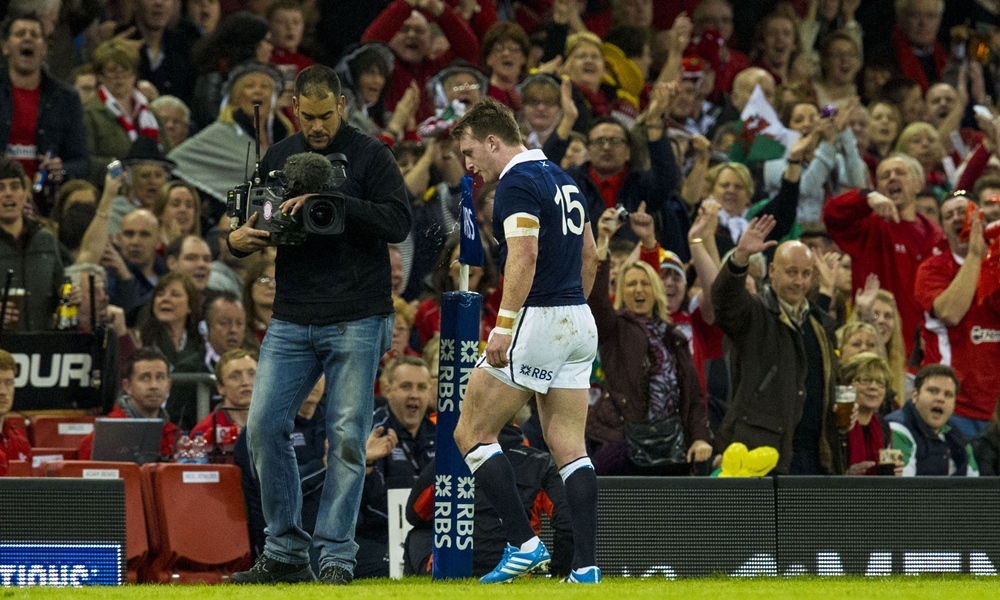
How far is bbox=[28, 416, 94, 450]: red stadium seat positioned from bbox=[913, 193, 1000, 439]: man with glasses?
5978 millimetres

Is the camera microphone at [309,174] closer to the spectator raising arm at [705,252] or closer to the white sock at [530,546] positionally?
the white sock at [530,546]

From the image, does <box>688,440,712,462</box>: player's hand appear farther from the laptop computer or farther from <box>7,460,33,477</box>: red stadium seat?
<box>7,460,33,477</box>: red stadium seat

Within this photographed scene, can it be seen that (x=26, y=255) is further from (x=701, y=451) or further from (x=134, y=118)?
(x=701, y=451)

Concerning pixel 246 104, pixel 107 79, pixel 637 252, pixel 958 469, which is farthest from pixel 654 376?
pixel 107 79

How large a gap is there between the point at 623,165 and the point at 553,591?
6337mm

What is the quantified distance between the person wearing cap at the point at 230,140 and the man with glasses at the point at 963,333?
17.5 ft

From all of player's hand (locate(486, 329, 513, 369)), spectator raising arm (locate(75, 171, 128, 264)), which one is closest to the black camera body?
player's hand (locate(486, 329, 513, 369))

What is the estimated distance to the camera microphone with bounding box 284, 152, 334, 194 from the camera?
25.4 ft

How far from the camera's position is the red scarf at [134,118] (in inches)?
553

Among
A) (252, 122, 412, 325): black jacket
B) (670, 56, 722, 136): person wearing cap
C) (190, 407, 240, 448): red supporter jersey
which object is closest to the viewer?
(252, 122, 412, 325): black jacket

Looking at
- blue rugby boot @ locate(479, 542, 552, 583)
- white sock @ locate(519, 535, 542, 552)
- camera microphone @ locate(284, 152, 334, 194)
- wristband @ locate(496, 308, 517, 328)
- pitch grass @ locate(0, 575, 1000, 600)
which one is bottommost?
pitch grass @ locate(0, 575, 1000, 600)

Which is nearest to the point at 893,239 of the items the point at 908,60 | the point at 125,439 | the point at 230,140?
the point at 230,140

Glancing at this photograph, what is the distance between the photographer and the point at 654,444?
34.2 ft

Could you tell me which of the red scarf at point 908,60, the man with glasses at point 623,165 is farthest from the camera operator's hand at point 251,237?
the red scarf at point 908,60
